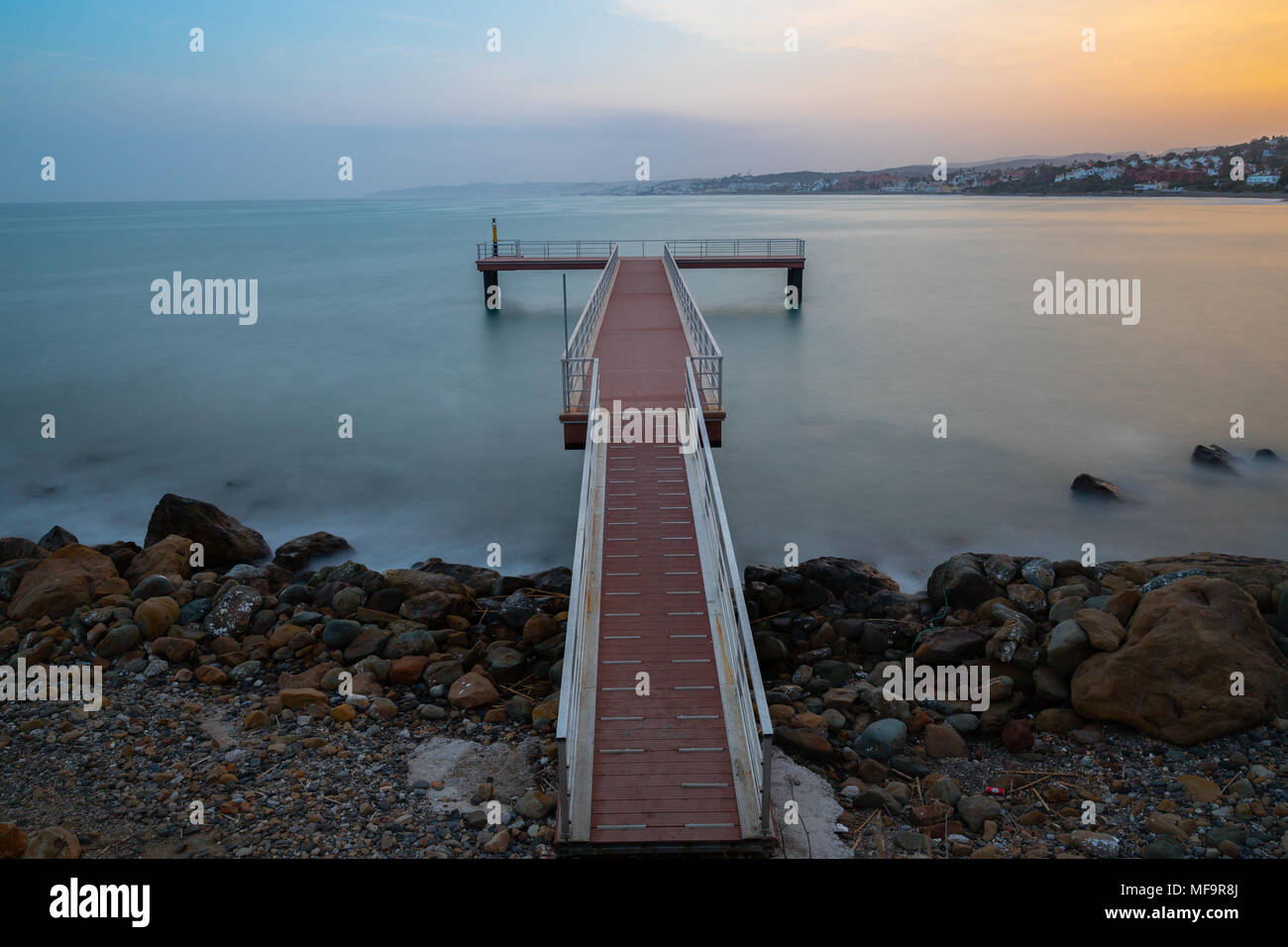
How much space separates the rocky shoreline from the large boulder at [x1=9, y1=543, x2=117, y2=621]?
3 centimetres

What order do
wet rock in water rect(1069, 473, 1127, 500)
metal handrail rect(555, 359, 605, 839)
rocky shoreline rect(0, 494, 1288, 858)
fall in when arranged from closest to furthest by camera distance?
metal handrail rect(555, 359, 605, 839)
rocky shoreline rect(0, 494, 1288, 858)
wet rock in water rect(1069, 473, 1127, 500)

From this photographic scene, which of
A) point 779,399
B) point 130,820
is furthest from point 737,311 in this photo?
point 130,820

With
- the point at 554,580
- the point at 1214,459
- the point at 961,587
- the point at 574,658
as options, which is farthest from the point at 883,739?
the point at 1214,459

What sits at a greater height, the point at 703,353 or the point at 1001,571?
the point at 703,353

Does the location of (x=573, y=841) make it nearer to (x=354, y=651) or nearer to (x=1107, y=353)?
(x=354, y=651)

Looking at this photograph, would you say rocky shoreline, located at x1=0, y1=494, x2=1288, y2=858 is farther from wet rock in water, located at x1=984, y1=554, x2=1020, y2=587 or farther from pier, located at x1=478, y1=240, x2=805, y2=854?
pier, located at x1=478, y1=240, x2=805, y2=854

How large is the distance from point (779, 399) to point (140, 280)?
40.0 m

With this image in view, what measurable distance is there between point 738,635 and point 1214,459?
13.9m

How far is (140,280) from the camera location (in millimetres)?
46000

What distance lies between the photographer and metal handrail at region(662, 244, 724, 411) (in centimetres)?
1148

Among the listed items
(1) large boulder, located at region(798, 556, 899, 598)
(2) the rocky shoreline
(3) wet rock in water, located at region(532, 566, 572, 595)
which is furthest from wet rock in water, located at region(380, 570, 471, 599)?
(1) large boulder, located at region(798, 556, 899, 598)

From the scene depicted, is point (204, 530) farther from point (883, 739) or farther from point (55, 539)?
point (883, 739)

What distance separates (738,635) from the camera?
7.46 meters

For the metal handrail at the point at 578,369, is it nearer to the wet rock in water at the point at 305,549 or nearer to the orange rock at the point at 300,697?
the orange rock at the point at 300,697
